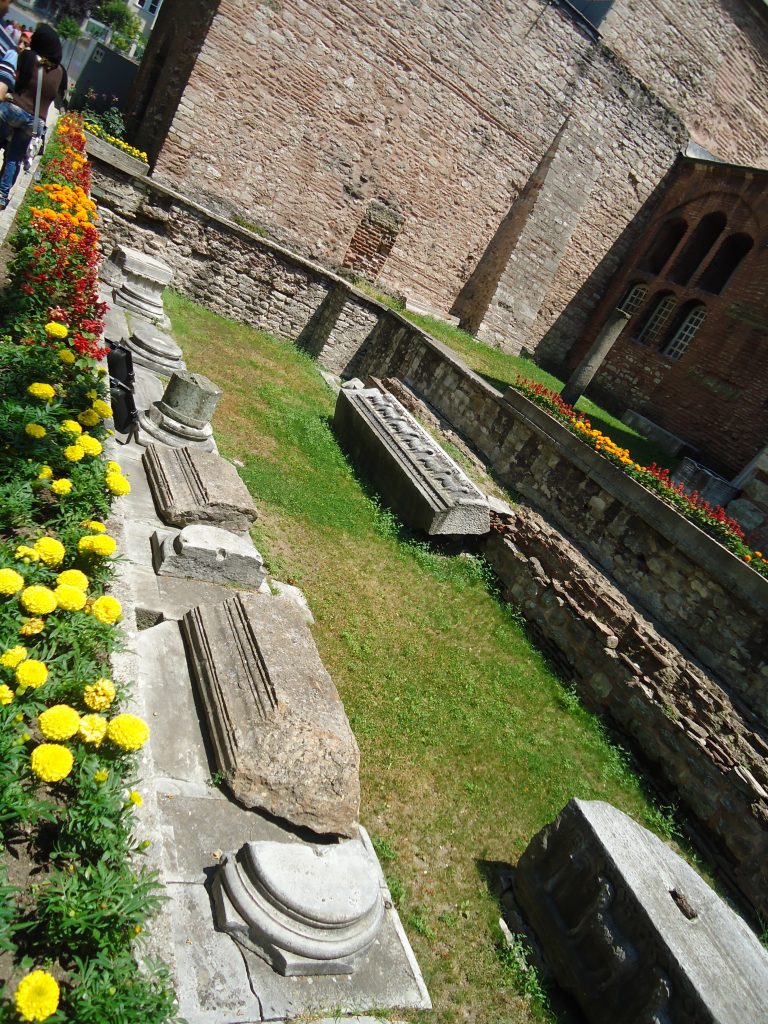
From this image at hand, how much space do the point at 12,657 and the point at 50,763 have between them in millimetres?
446

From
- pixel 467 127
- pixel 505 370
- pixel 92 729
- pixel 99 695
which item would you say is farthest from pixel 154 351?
pixel 467 127

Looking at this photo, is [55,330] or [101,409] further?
[55,330]

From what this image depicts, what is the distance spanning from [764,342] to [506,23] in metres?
9.25

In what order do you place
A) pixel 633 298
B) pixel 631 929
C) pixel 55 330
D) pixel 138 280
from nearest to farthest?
pixel 631 929 → pixel 55 330 → pixel 138 280 → pixel 633 298

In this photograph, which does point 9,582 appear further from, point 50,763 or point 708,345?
point 708,345

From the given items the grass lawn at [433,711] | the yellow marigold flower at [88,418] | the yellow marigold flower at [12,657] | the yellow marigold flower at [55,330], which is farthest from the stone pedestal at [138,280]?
the yellow marigold flower at [12,657]

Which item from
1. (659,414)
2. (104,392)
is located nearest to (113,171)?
(104,392)

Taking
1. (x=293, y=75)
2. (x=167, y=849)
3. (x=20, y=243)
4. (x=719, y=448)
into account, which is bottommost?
(x=167, y=849)

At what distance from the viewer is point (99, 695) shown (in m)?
2.47

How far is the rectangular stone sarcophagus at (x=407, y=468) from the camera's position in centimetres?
719

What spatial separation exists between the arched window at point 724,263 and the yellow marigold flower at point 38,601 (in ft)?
58.1

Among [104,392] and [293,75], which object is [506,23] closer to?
[293,75]

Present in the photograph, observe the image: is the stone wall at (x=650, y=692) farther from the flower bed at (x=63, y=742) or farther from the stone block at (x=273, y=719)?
the flower bed at (x=63, y=742)

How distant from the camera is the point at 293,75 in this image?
1309cm
